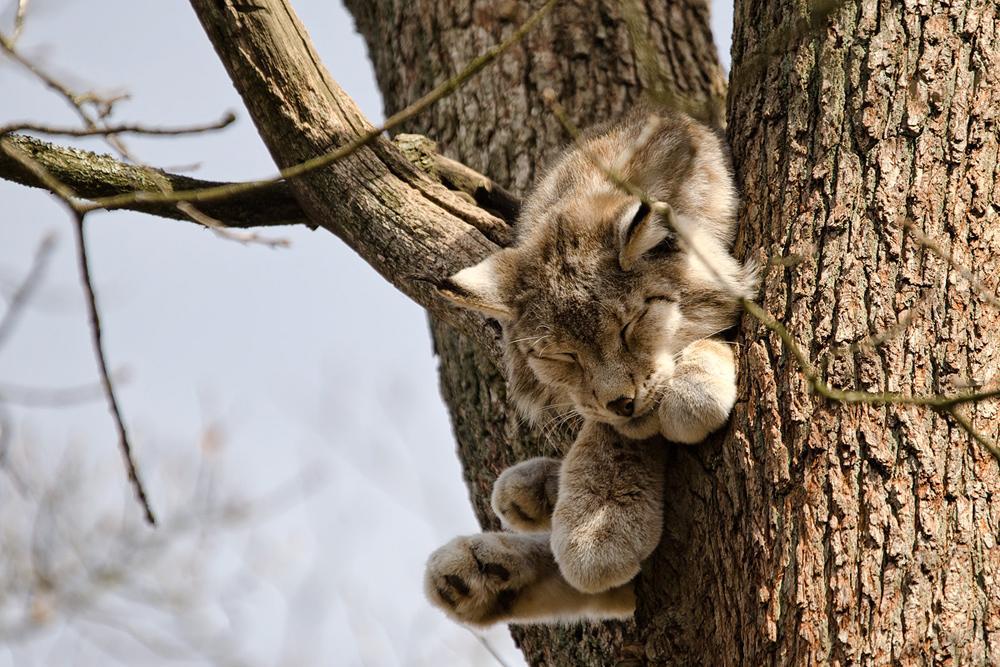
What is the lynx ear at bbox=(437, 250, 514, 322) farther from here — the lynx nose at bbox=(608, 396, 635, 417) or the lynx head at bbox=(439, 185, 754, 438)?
the lynx nose at bbox=(608, 396, 635, 417)

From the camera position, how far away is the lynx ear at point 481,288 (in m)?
3.21

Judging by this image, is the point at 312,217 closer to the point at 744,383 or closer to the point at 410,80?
the point at 410,80

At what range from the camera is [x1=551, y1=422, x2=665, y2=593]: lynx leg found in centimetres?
298

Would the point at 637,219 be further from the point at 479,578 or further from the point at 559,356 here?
the point at 479,578

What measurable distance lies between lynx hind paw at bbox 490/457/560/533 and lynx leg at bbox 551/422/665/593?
0.49 feet

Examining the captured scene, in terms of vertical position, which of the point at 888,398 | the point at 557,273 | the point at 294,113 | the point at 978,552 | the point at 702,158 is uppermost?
the point at 294,113

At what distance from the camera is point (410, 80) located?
4.61m

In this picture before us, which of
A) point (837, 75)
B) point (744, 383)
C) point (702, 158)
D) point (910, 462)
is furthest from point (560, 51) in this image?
point (910, 462)

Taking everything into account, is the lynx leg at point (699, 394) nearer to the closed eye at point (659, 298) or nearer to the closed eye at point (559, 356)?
the closed eye at point (659, 298)

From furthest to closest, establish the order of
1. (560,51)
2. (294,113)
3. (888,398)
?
1. (560,51)
2. (294,113)
3. (888,398)

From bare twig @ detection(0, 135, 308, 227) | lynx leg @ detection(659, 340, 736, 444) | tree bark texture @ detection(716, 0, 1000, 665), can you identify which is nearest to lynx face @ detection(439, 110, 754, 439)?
lynx leg @ detection(659, 340, 736, 444)

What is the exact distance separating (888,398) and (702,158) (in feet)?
4.40

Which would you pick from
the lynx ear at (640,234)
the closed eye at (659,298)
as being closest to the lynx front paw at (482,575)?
the closed eye at (659,298)

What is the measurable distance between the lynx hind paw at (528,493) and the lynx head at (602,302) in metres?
0.21
